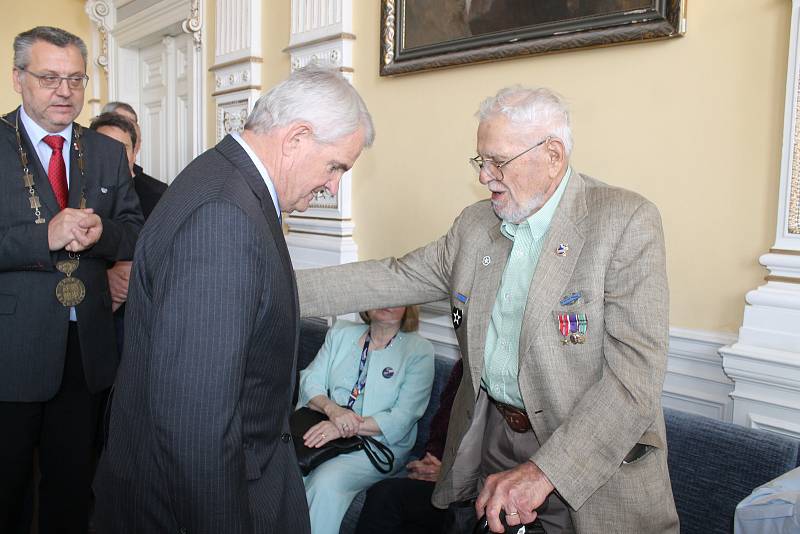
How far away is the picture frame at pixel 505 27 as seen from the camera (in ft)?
8.09

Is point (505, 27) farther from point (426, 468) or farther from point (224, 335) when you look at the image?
point (224, 335)

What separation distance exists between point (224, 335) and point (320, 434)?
172 centimetres

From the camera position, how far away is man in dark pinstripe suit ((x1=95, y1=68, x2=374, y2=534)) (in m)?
1.26

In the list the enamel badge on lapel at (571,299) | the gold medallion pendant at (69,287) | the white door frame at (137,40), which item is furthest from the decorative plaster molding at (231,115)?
the enamel badge on lapel at (571,299)

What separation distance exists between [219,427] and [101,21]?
21.8 feet

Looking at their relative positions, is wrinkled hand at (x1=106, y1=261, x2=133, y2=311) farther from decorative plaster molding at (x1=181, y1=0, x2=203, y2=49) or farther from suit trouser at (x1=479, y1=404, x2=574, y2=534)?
decorative plaster molding at (x1=181, y1=0, x2=203, y2=49)

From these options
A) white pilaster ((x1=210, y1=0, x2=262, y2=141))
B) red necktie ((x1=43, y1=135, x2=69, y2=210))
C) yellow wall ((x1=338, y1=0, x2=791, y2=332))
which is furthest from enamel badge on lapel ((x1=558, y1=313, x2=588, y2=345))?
white pilaster ((x1=210, y1=0, x2=262, y2=141))

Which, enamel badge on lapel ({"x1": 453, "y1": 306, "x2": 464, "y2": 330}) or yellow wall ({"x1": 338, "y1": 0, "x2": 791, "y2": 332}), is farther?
yellow wall ({"x1": 338, "y1": 0, "x2": 791, "y2": 332})

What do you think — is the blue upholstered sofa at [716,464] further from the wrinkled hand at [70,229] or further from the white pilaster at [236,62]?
the white pilaster at [236,62]

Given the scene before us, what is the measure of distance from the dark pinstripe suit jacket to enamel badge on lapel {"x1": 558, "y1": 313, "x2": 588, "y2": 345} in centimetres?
72

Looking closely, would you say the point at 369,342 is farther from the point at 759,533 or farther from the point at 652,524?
the point at 759,533

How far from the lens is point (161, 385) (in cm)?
126

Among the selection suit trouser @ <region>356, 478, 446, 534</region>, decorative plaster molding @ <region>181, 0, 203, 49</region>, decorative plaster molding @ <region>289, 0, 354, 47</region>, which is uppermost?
decorative plaster molding @ <region>181, 0, 203, 49</region>

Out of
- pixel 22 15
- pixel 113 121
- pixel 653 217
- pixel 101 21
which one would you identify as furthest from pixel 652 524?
pixel 22 15
